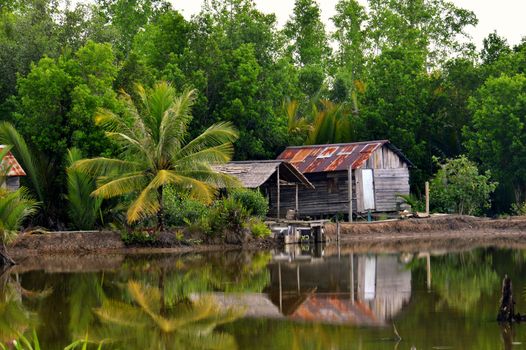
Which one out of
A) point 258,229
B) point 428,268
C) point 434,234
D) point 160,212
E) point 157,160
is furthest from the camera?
point 434,234

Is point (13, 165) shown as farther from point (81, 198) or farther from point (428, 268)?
point (428, 268)

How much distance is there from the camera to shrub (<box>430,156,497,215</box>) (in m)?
41.8

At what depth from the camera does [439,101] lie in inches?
1889

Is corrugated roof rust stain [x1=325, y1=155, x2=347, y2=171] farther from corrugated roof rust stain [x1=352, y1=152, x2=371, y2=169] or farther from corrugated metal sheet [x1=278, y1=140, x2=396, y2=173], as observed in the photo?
corrugated roof rust stain [x1=352, y1=152, x2=371, y2=169]

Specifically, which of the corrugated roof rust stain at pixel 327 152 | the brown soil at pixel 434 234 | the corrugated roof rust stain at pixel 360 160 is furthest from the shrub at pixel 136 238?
the corrugated roof rust stain at pixel 327 152

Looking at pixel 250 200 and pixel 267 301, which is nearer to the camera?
pixel 267 301

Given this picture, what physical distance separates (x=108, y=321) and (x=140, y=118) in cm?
1456

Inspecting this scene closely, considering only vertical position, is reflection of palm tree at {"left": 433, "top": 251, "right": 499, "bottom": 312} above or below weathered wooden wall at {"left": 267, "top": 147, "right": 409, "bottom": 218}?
below

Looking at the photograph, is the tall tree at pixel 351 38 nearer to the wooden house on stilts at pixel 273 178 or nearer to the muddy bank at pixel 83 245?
the wooden house on stilts at pixel 273 178

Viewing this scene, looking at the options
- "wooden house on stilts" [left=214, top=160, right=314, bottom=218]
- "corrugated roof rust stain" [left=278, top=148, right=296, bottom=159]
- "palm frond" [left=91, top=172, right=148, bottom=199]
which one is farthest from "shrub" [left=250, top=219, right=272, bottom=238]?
"corrugated roof rust stain" [left=278, top=148, right=296, bottom=159]

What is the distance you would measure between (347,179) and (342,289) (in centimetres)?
1930

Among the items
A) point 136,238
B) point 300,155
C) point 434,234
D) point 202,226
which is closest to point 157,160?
point 136,238

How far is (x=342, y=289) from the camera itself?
75.4 feet

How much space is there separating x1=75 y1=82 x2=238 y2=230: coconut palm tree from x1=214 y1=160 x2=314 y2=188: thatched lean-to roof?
169 inches
